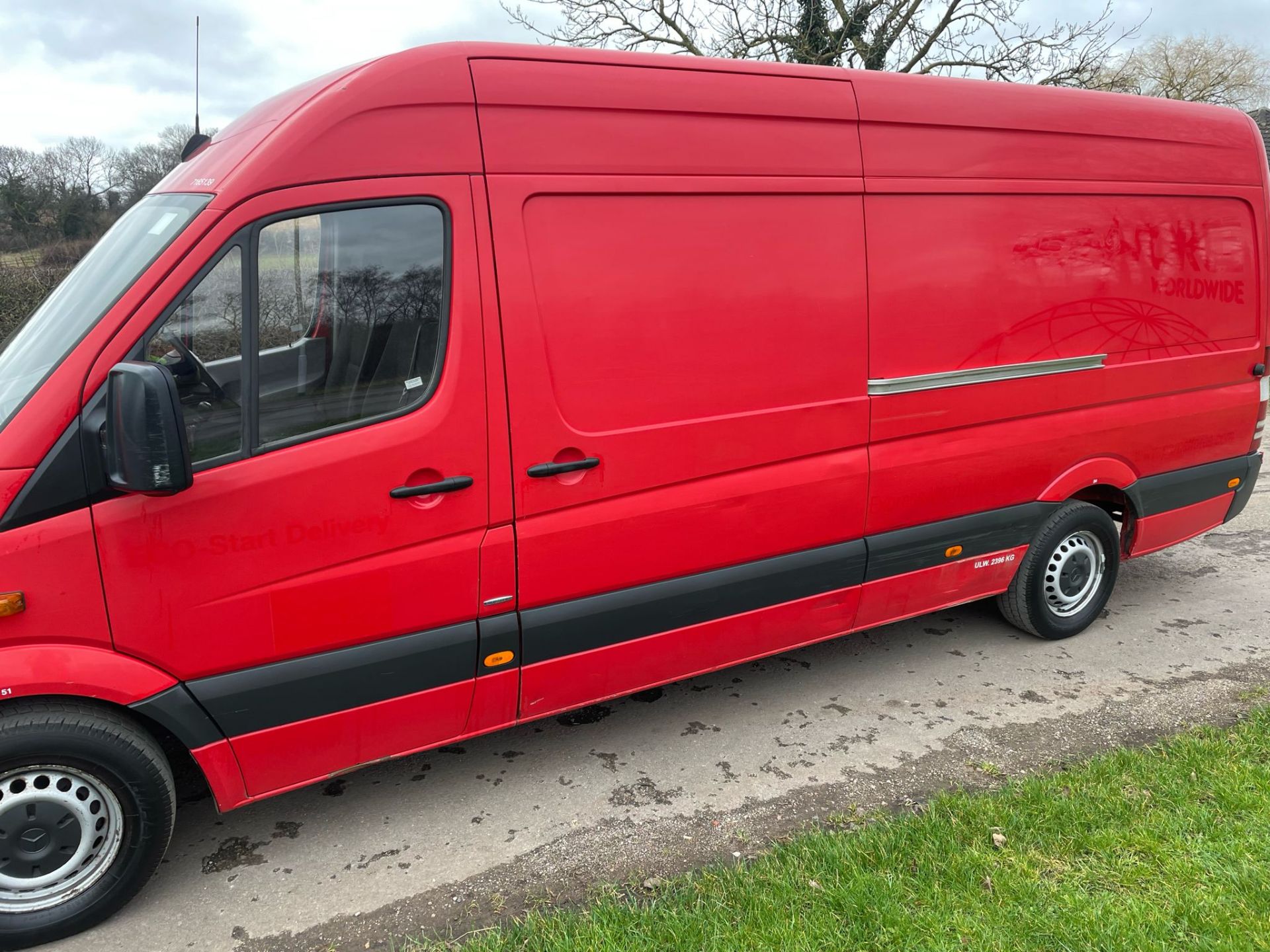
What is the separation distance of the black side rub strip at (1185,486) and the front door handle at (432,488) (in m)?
3.52

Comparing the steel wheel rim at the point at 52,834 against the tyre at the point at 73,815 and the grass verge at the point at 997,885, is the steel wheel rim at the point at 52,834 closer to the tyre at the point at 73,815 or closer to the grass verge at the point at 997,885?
the tyre at the point at 73,815

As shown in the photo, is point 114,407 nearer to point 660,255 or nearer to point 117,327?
point 117,327

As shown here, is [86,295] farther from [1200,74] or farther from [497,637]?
[1200,74]

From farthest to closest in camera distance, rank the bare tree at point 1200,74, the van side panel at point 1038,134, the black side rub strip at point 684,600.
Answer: the bare tree at point 1200,74, the van side panel at point 1038,134, the black side rub strip at point 684,600

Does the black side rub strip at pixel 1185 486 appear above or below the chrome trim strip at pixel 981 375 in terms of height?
below

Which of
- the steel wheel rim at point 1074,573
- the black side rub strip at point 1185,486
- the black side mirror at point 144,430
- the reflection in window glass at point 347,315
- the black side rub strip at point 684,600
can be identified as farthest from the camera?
the black side rub strip at point 1185,486

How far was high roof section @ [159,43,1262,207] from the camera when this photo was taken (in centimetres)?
276

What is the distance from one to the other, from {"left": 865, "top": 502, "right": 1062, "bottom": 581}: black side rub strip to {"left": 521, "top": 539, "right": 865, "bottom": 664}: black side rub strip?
12 cm

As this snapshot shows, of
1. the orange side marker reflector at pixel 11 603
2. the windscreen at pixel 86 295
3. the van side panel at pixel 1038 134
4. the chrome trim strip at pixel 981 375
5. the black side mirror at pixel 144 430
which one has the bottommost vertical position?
the orange side marker reflector at pixel 11 603

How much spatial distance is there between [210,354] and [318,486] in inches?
18.7

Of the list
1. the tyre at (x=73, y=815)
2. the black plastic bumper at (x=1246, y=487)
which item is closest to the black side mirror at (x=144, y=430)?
the tyre at (x=73, y=815)

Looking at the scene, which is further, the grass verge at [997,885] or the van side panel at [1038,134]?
the van side panel at [1038,134]

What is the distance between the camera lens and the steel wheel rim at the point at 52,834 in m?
2.66

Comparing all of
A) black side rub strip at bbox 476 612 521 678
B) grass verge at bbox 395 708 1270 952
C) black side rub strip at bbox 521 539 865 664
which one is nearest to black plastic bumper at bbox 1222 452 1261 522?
grass verge at bbox 395 708 1270 952
